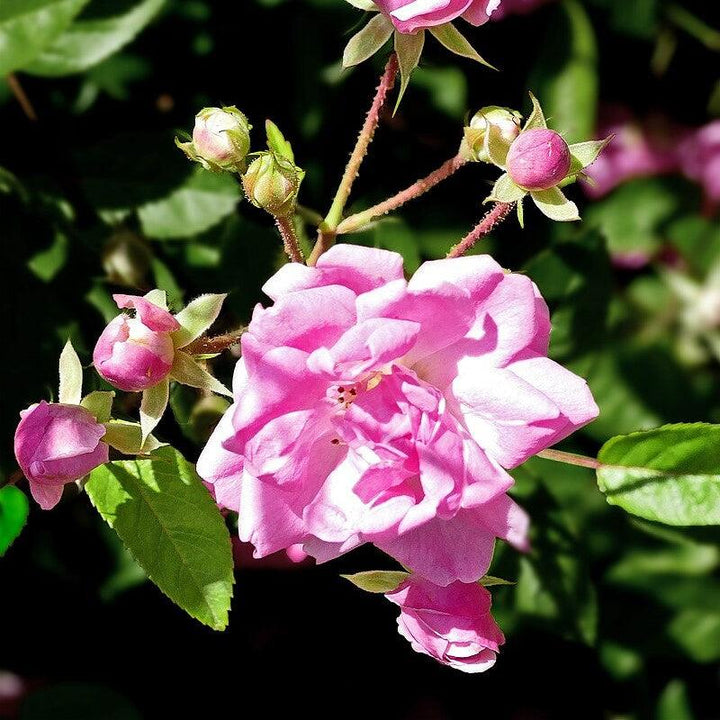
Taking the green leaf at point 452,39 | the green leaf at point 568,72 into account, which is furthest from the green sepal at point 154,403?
→ the green leaf at point 568,72

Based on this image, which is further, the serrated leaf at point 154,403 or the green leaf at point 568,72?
the green leaf at point 568,72

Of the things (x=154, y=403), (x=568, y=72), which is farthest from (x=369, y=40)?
(x=568, y=72)

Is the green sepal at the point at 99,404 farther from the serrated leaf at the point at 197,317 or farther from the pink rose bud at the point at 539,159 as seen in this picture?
the pink rose bud at the point at 539,159

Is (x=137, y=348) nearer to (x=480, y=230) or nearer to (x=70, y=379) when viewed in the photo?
(x=70, y=379)

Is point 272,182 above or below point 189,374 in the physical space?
above

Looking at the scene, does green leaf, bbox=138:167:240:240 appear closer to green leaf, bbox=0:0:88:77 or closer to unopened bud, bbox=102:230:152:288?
unopened bud, bbox=102:230:152:288

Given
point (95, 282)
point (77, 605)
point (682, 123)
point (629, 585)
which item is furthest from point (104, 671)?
point (682, 123)
